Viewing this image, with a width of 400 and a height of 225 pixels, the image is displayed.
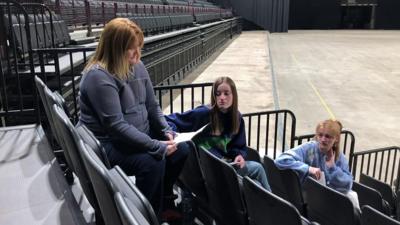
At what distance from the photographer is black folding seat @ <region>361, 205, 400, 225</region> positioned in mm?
2082

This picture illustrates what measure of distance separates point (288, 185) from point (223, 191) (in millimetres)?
638

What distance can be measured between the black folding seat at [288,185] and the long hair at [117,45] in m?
1.25

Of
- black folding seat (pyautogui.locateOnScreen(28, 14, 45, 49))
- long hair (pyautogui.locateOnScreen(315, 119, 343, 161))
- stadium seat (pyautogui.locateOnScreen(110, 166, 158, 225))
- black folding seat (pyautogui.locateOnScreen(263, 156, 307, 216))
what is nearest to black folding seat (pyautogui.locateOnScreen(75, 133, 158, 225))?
stadium seat (pyautogui.locateOnScreen(110, 166, 158, 225))

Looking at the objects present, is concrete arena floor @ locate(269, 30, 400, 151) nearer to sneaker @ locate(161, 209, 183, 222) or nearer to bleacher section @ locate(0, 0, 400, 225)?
bleacher section @ locate(0, 0, 400, 225)

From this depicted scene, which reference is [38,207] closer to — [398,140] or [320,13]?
[398,140]

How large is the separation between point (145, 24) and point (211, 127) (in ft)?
30.2

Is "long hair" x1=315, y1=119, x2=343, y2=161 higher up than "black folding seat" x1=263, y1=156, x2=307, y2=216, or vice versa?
"long hair" x1=315, y1=119, x2=343, y2=161

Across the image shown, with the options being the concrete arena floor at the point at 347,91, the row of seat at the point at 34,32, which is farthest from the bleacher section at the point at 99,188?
the concrete arena floor at the point at 347,91

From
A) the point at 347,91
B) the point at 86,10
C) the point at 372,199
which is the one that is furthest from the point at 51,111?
the point at 347,91

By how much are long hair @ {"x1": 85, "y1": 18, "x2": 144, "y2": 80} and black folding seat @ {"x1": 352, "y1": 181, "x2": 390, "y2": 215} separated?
2.19m

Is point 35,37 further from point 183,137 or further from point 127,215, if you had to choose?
point 127,215

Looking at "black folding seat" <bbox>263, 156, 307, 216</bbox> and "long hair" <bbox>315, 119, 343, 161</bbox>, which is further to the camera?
"long hair" <bbox>315, 119, 343, 161</bbox>

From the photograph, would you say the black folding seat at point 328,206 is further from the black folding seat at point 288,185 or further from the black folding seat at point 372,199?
the black folding seat at point 372,199

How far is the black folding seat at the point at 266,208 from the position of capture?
1782mm
